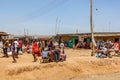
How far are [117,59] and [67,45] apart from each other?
22756 millimetres

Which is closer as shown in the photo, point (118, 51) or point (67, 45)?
point (118, 51)

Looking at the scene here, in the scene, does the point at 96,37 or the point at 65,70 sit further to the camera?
the point at 96,37

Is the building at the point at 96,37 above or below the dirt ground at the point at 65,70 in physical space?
above

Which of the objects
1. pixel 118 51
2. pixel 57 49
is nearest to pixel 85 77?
pixel 57 49

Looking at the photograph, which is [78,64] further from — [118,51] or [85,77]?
[118,51]

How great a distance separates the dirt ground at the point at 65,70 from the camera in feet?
58.9

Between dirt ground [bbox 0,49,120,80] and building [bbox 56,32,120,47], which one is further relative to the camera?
building [bbox 56,32,120,47]

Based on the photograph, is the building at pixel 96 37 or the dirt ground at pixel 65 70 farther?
the building at pixel 96 37

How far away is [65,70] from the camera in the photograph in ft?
65.0

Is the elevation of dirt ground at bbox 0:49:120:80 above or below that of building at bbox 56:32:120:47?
below

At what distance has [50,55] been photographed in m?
20.1

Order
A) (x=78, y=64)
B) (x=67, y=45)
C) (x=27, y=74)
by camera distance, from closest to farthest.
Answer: (x=27, y=74)
(x=78, y=64)
(x=67, y=45)

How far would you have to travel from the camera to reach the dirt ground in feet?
58.9

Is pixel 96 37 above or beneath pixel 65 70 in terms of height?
above
